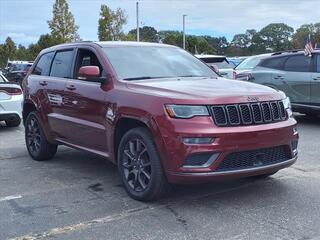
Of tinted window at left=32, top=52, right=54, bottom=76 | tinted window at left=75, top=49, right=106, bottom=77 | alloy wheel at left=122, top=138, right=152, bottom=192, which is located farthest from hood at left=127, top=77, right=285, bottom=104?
tinted window at left=32, top=52, right=54, bottom=76

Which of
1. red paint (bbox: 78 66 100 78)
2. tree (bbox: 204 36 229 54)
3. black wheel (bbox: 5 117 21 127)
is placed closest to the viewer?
red paint (bbox: 78 66 100 78)

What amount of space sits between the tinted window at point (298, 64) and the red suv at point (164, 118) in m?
5.12

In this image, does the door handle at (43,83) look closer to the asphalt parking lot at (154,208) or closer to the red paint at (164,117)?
the red paint at (164,117)

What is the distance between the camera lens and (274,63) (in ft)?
40.4

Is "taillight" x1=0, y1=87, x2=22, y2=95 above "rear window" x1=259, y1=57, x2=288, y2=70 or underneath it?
underneath

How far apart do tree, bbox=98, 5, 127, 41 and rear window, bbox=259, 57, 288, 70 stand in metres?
38.4

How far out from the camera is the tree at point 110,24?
50.4 meters

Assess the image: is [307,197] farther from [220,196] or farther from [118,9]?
[118,9]

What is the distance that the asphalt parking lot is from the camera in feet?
15.2

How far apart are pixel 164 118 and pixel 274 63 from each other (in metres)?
7.82

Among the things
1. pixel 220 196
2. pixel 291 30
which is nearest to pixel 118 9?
pixel 291 30

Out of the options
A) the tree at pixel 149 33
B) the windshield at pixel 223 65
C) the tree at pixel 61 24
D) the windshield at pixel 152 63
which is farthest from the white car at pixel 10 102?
the tree at pixel 149 33

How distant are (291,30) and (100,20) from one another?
4406cm

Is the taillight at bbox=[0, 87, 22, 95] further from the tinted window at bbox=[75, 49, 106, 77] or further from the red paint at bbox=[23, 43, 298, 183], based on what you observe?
the tinted window at bbox=[75, 49, 106, 77]
